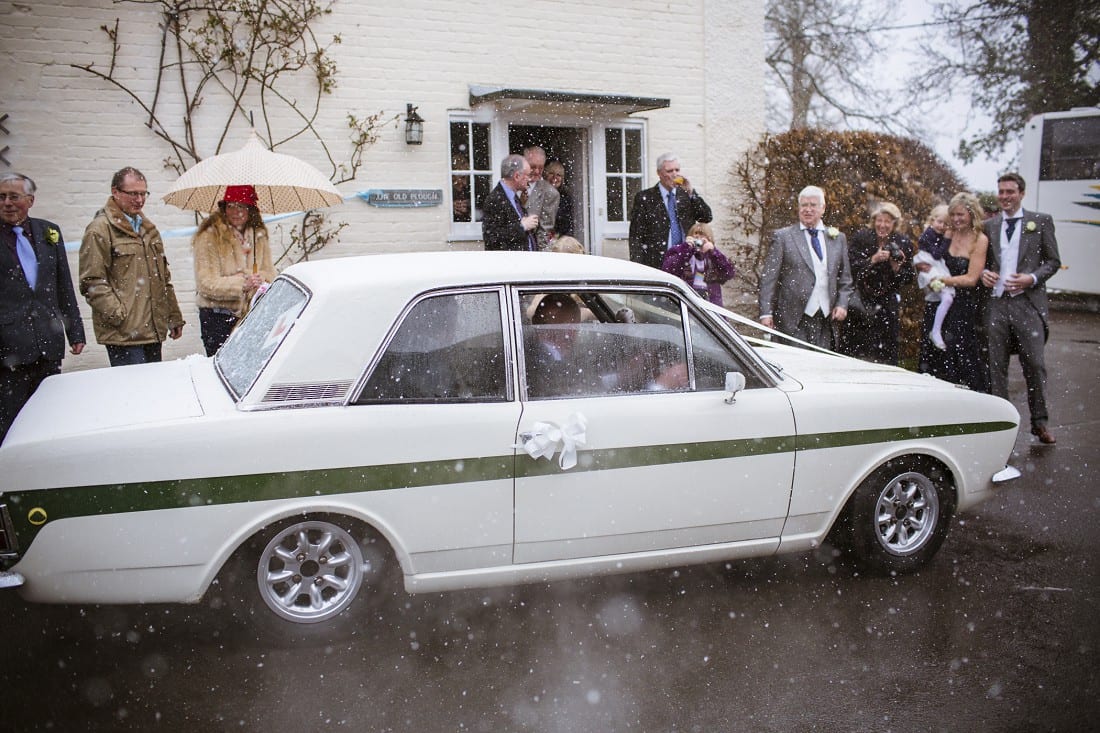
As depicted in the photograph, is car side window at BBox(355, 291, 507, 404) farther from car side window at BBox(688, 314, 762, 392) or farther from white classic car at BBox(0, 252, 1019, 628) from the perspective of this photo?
car side window at BBox(688, 314, 762, 392)

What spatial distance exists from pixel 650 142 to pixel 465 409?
7730mm

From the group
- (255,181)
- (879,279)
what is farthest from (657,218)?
(255,181)

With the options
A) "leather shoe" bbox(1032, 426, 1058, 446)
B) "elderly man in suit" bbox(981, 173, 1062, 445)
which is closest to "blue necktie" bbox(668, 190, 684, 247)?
"elderly man in suit" bbox(981, 173, 1062, 445)

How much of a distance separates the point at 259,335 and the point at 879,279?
570 centimetres

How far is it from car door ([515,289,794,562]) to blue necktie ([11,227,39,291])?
3476mm

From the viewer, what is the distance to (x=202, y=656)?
12.3 feet

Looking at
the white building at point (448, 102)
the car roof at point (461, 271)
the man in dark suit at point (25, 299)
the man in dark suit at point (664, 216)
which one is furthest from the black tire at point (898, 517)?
the white building at point (448, 102)

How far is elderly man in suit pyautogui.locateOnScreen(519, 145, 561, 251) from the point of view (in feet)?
26.7

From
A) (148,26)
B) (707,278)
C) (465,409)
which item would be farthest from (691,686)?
(148,26)

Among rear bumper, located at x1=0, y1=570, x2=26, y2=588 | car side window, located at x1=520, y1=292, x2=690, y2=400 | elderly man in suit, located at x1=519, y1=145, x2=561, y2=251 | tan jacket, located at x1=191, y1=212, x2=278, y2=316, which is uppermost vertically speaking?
elderly man in suit, located at x1=519, y1=145, x2=561, y2=251

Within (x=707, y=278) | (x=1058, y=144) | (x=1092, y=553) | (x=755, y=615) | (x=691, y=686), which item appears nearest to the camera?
(x=691, y=686)

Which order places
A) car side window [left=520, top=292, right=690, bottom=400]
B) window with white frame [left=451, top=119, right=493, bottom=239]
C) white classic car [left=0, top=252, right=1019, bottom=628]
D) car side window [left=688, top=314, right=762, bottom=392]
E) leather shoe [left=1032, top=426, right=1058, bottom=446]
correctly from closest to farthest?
white classic car [left=0, top=252, right=1019, bottom=628] < car side window [left=520, top=292, right=690, bottom=400] < car side window [left=688, top=314, right=762, bottom=392] < leather shoe [left=1032, top=426, right=1058, bottom=446] < window with white frame [left=451, top=119, right=493, bottom=239]

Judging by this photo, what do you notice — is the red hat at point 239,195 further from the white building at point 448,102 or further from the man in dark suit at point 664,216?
the man in dark suit at point 664,216

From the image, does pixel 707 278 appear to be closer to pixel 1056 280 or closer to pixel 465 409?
pixel 465 409
